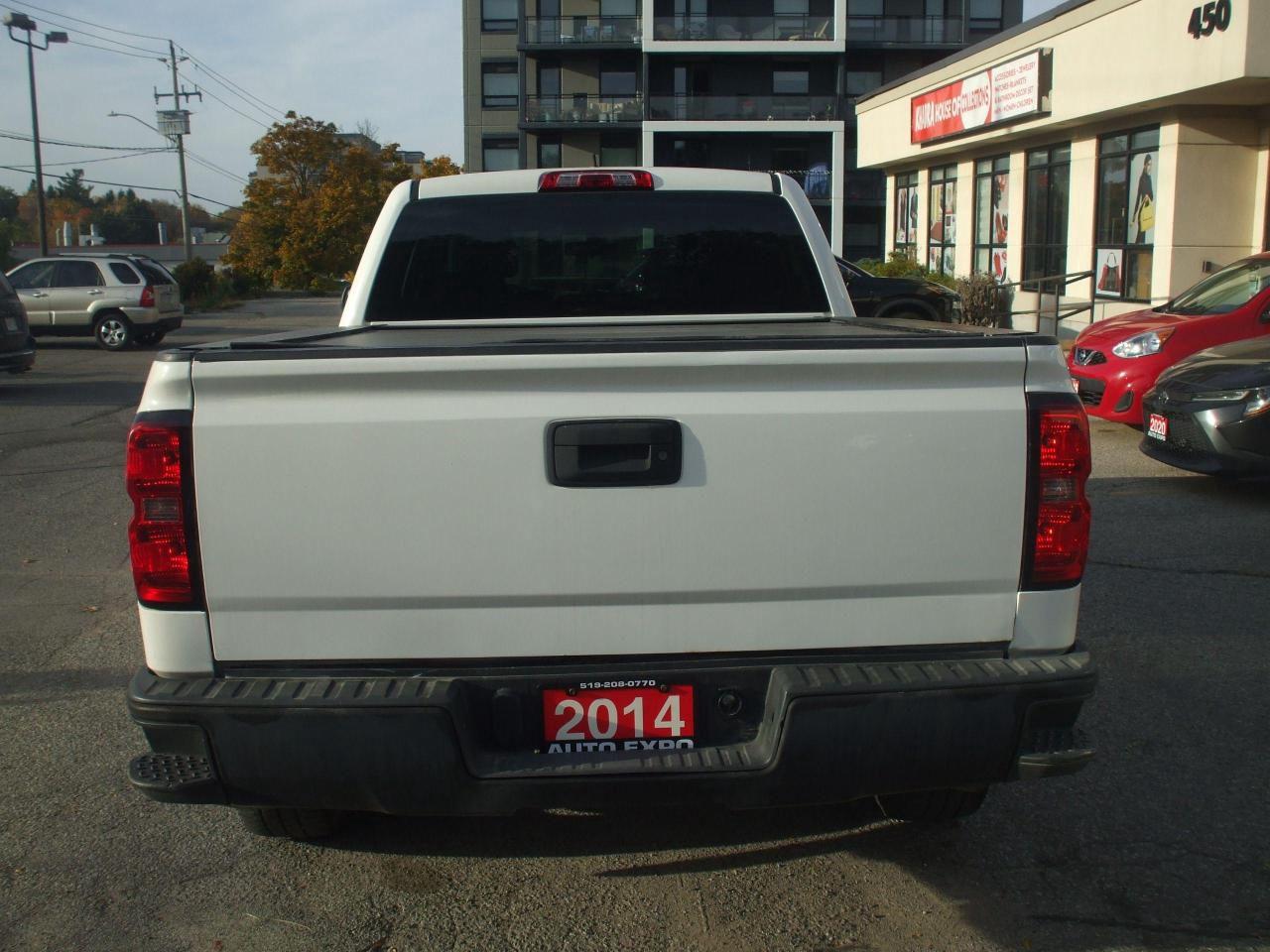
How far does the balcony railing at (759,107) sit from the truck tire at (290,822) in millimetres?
51253

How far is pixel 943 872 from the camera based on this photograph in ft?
11.7

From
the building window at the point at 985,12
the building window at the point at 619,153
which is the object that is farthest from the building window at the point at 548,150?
the building window at the point at 985,12

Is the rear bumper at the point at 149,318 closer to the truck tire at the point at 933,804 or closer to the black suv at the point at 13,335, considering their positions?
the black suv at the point at 13,335

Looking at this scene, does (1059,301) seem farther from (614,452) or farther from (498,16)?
(498,16)

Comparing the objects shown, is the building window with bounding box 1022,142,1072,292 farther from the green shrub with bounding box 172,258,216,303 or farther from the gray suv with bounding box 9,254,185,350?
the green shrub with bounding box 172,258,216,303

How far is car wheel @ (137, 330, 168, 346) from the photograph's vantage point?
23141 mm

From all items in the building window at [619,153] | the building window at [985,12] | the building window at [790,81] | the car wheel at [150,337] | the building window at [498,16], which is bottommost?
the car wheel at [150,337]

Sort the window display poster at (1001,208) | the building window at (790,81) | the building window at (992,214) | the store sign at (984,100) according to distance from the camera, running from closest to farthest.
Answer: the store sign at (984,100) → the window display poster at (1001,208) → the building window at (992,214) → the building window at (790,81)

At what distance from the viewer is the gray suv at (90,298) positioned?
2272 cm

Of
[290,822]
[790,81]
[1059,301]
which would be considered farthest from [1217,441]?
[790,81]

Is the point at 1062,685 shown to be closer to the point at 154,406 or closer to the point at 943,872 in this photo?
the point at 943,872

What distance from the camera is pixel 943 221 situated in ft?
92.1

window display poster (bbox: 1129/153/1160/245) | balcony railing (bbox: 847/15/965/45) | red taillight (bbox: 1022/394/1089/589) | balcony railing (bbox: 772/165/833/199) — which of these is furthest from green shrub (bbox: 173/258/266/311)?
red taillight (bbox: 1022/394/1089/589)

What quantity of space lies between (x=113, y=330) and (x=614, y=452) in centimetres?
2245
